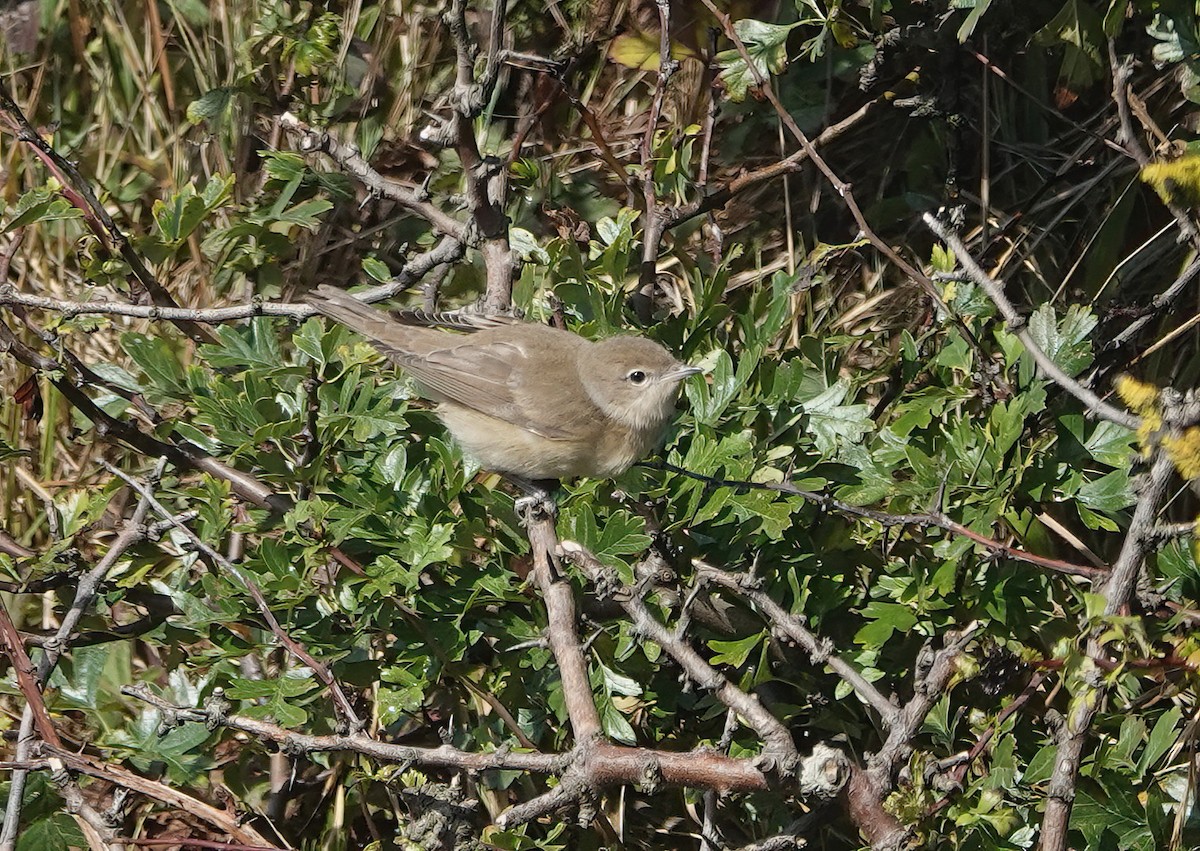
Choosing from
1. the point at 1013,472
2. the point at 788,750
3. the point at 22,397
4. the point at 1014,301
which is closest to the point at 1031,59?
the point at 1014,301

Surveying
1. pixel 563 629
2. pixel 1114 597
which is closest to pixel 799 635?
pixel 563 629

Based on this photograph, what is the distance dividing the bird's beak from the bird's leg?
0.54m

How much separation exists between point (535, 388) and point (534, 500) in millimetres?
658

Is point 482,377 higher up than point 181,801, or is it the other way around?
point 482,377

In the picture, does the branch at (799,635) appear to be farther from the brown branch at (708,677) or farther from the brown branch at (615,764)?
the brown branch at (615,764)

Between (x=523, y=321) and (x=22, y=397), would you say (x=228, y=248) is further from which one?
(x=523, y=321)

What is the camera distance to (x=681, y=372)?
357 centimetres

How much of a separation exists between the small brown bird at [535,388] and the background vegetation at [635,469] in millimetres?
133

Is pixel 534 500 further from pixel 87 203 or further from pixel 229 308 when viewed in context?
pixel 87 203

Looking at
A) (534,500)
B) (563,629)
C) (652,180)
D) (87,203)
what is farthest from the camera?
(652,180)

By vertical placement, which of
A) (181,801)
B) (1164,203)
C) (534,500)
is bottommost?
(181,801)

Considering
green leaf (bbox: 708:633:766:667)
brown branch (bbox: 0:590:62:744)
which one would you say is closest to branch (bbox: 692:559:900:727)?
green leaf (bbox: 708:633:766:667)

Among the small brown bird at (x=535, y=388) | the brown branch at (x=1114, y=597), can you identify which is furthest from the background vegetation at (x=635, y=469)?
the small brown bird at (x=535, y=388)

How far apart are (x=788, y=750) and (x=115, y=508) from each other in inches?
123
